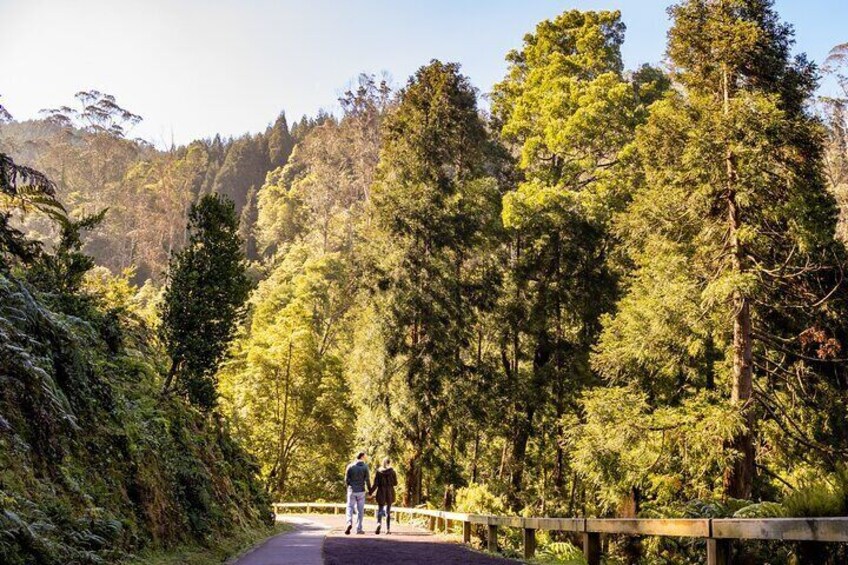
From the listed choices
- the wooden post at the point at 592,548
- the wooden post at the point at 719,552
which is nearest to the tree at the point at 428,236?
the wooden post at the point at 592,548

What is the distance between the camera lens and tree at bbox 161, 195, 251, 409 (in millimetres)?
17219

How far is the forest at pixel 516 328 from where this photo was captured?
33.1ft

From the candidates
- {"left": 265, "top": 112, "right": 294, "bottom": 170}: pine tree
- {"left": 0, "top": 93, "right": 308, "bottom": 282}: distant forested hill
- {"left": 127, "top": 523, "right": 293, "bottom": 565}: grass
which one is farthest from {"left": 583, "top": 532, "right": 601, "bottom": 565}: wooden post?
{"left": 265, "top": 112, "right": 294, "bottom": 170}: pine tree

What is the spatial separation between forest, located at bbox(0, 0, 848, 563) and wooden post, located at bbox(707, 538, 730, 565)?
0.80m

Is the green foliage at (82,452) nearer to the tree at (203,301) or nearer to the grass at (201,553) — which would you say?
the grass at (201,553)

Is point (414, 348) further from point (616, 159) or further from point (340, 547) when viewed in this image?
point (340, 547)

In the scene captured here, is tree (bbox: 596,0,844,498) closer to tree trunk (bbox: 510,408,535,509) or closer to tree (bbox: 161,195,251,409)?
tree trunk (bbox: 510,408,535,509)

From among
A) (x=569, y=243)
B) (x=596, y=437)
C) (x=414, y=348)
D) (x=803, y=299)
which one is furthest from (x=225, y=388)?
(x=803, y=299)

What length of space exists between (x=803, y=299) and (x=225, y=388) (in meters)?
41.4

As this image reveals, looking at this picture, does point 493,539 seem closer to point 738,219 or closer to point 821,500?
point 821,500

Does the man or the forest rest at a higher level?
the forest

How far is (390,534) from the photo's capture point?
655 inches

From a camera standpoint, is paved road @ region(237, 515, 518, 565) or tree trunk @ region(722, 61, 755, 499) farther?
tree trunk @ region(722, 61, 755, 499)

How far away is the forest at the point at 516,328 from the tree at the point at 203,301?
8cm
